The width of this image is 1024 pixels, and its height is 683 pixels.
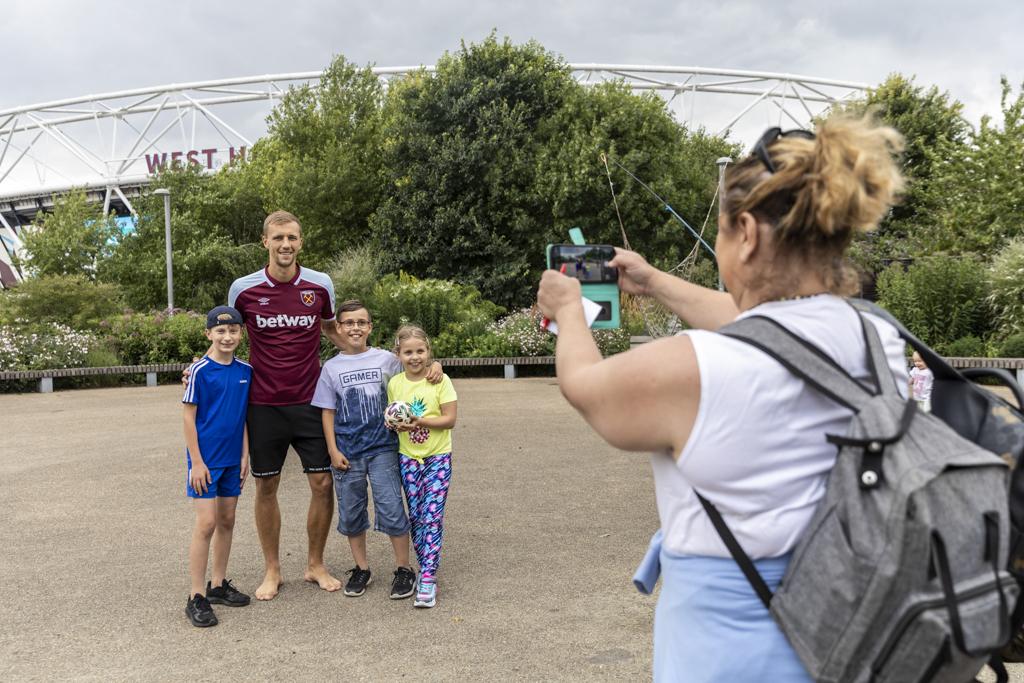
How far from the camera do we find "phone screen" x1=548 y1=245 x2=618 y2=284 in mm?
2018

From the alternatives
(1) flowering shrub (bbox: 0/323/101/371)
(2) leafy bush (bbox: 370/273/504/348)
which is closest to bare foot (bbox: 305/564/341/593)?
(2) leafy bush (bbox: 370/273/504/348)

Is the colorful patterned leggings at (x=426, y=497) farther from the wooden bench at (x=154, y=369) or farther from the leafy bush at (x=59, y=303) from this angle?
the leafy bush at (x=59, y=303)

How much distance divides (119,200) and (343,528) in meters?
82.9

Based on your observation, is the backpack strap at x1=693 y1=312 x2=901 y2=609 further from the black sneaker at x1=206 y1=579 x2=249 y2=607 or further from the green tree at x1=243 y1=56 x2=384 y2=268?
the green tree at x1=243 y1=56 x2=384 y2=268

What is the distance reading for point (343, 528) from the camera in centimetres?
518

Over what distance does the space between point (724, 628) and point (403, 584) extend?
3.70 meters

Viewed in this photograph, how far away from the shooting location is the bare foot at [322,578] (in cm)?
517

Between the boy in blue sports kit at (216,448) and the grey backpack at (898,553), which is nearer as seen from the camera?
the grey backpack at (898,553)

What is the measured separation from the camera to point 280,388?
5.17m

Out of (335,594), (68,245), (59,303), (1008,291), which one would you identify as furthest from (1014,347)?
(68,245)

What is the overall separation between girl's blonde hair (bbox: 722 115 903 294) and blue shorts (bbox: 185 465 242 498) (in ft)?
13.0

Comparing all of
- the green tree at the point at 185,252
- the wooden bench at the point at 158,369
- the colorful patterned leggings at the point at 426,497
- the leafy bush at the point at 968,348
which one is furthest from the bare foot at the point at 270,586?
the green tree at the point at 185,252

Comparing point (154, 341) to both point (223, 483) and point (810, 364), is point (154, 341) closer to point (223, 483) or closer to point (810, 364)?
point (223, 483)

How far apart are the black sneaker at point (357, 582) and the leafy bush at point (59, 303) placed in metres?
19.1
